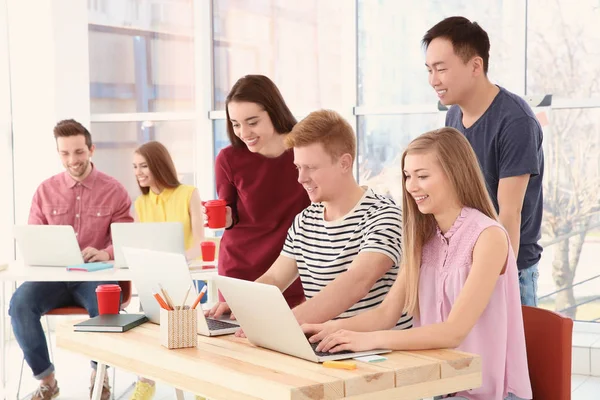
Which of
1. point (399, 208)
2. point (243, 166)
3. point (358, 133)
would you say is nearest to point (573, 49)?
point (358, 133)

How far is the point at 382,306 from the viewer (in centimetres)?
223

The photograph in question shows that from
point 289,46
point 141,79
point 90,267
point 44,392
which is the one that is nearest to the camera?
point 90,267

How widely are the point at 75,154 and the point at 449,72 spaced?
2.43m

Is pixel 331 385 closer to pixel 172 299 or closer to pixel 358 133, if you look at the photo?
pixel 172 299

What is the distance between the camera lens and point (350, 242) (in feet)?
7.76

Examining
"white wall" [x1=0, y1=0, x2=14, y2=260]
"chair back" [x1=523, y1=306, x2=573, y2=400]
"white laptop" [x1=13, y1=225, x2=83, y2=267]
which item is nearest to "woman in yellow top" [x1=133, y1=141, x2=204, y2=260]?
"white laptop" [x1=13, y1=225, x2=83, y2=267]

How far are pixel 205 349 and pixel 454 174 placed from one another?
0.72 meters

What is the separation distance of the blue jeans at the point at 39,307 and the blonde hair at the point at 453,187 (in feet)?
8.03

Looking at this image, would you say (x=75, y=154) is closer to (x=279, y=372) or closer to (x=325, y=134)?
(x=325, y=134)

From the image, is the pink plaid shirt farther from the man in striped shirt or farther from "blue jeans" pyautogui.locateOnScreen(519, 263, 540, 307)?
"blue jeans" pyautogui.locateOnScreen(519, 263, 540, 307)

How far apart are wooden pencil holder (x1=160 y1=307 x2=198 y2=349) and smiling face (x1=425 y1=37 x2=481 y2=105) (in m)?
1.00

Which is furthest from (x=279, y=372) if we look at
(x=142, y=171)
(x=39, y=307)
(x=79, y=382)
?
(x=79, y=382)

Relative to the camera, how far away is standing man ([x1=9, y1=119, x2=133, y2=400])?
430cm

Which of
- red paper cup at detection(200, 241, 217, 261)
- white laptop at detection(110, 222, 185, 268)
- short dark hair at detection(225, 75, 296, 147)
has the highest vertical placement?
short dark hair at detection(225, 75, 296, 147)
